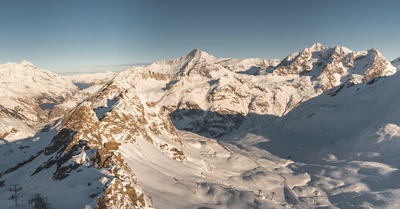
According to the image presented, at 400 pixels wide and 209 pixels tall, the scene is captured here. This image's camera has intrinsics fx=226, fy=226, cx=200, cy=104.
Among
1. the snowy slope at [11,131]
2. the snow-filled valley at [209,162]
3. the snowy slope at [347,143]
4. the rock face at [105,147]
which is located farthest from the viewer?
the snowy slope at [11,131]

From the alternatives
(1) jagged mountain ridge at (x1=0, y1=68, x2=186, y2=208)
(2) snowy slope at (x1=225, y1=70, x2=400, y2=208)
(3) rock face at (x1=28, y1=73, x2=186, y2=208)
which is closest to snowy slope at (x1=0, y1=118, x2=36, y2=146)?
(1) jagged mountain ridge at (x1=0, y1=68, x2=186, y2=208)

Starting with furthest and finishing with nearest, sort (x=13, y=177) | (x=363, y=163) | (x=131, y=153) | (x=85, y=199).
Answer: (x=363, y=163), (x=131, y=153), (x=13, y=177), (x=85, y=199)

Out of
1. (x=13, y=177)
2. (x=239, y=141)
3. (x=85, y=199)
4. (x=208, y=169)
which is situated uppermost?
(x=85, y=199)

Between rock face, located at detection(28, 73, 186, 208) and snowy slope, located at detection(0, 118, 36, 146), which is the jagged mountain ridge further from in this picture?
snowy slope, located at detection(0, 118, 36, 146)

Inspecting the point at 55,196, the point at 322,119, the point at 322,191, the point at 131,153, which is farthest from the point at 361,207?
the point at 322,119

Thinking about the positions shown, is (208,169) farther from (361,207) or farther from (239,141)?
(239,141)

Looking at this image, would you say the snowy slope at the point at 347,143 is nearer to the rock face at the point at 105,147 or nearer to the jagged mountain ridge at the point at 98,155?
the jagged mountain ridge at the point at 98,155

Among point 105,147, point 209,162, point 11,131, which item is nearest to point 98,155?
point 105,147

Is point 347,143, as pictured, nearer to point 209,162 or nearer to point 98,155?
point 209,162

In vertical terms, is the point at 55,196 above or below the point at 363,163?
above

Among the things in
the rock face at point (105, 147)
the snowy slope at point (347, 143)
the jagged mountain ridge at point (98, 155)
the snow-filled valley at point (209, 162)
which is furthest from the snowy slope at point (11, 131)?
the snowy slope at point (347, 143)

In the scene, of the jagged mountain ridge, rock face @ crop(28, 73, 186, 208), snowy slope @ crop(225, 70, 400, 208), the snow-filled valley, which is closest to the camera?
the jagged mountain ridge
